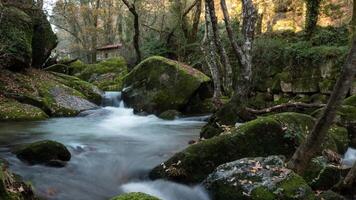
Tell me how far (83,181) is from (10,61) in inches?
415

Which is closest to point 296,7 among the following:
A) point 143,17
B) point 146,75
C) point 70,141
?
point 146,75

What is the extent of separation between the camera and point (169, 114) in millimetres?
15234

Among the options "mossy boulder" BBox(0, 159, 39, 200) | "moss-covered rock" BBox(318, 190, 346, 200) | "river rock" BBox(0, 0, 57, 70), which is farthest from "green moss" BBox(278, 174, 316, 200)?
"river rock" BBox(0, 0, 57, 70)

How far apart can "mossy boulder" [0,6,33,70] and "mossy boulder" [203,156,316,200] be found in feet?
37.4

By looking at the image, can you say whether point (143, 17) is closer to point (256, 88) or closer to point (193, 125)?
point (256, 88)

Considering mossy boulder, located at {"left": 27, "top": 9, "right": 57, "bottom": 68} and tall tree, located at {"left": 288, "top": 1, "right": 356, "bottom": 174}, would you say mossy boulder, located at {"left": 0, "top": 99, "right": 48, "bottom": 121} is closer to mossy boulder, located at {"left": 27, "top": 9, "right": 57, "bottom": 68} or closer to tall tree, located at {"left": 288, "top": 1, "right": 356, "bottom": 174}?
mossy boulder, located at {"left": 27, "top": 9, "right": 57, "bottom": 68}

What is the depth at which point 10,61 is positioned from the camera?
1622cm

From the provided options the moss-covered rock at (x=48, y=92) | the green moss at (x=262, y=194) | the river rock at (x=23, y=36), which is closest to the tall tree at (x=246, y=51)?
the green moss at (x=262, y=194)

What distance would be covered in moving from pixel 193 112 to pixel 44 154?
9.40m

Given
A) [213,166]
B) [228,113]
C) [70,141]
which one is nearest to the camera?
[213,166]

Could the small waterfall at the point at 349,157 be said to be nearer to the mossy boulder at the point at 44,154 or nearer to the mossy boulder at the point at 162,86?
the mossy boulder at the point at 44,154

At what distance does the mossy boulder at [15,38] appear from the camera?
15.7 meters

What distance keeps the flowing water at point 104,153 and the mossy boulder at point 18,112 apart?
639 millimetres

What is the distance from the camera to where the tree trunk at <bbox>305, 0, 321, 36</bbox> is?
17828 millimetres
